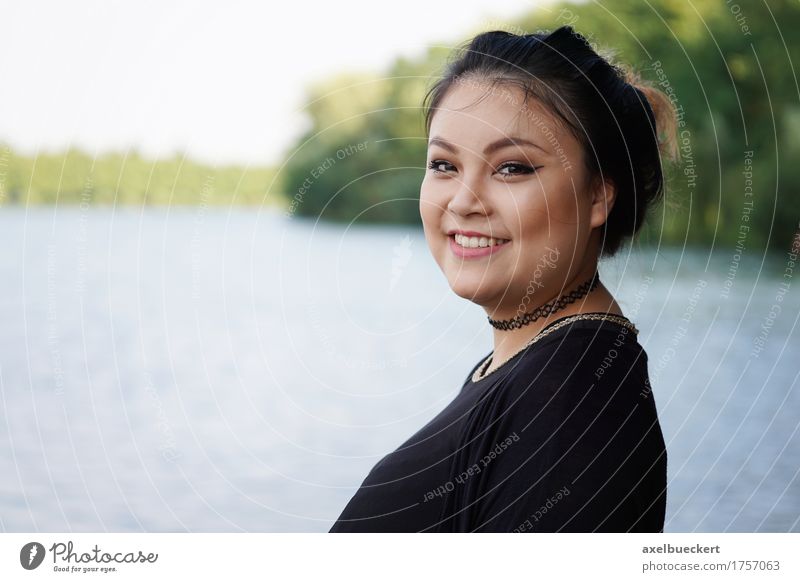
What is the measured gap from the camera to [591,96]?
4.30 feet


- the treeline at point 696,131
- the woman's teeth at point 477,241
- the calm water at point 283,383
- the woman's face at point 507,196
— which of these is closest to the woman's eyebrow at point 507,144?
the woman's face at point 507,196

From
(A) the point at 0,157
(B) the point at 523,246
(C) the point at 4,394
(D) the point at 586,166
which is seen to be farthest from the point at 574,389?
(C) the point at 4,394

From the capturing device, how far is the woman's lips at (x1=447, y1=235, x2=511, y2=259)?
1.29 metres

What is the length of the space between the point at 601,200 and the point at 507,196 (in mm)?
168

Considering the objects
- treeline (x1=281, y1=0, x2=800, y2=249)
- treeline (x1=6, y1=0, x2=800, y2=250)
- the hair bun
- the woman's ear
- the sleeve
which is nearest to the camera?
the sleeve

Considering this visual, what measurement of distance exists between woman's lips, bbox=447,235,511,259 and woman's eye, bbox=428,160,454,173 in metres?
0.09

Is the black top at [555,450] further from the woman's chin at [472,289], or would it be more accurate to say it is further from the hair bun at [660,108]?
the hair bun at [660,108]

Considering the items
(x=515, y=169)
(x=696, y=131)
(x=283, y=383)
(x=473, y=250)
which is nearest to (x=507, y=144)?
(x=515, y=169)

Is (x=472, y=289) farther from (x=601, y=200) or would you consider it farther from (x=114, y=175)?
(x=114, y=175)

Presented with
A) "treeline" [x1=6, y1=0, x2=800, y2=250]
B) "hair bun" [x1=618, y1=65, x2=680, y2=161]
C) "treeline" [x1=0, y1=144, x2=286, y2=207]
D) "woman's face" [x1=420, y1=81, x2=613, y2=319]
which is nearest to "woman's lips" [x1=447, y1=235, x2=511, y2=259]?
"woman's face" [x1=420, y1=81, x2=613, y2=319]

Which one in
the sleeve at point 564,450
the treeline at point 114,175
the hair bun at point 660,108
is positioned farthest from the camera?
the treeline at point 114,175

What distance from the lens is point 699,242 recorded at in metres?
12.9

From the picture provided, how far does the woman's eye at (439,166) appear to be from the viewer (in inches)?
51.8

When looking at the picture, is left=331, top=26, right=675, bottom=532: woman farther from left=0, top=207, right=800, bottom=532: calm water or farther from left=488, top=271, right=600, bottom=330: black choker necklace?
left=0, top=207, right=800, bottom=532: calm water
